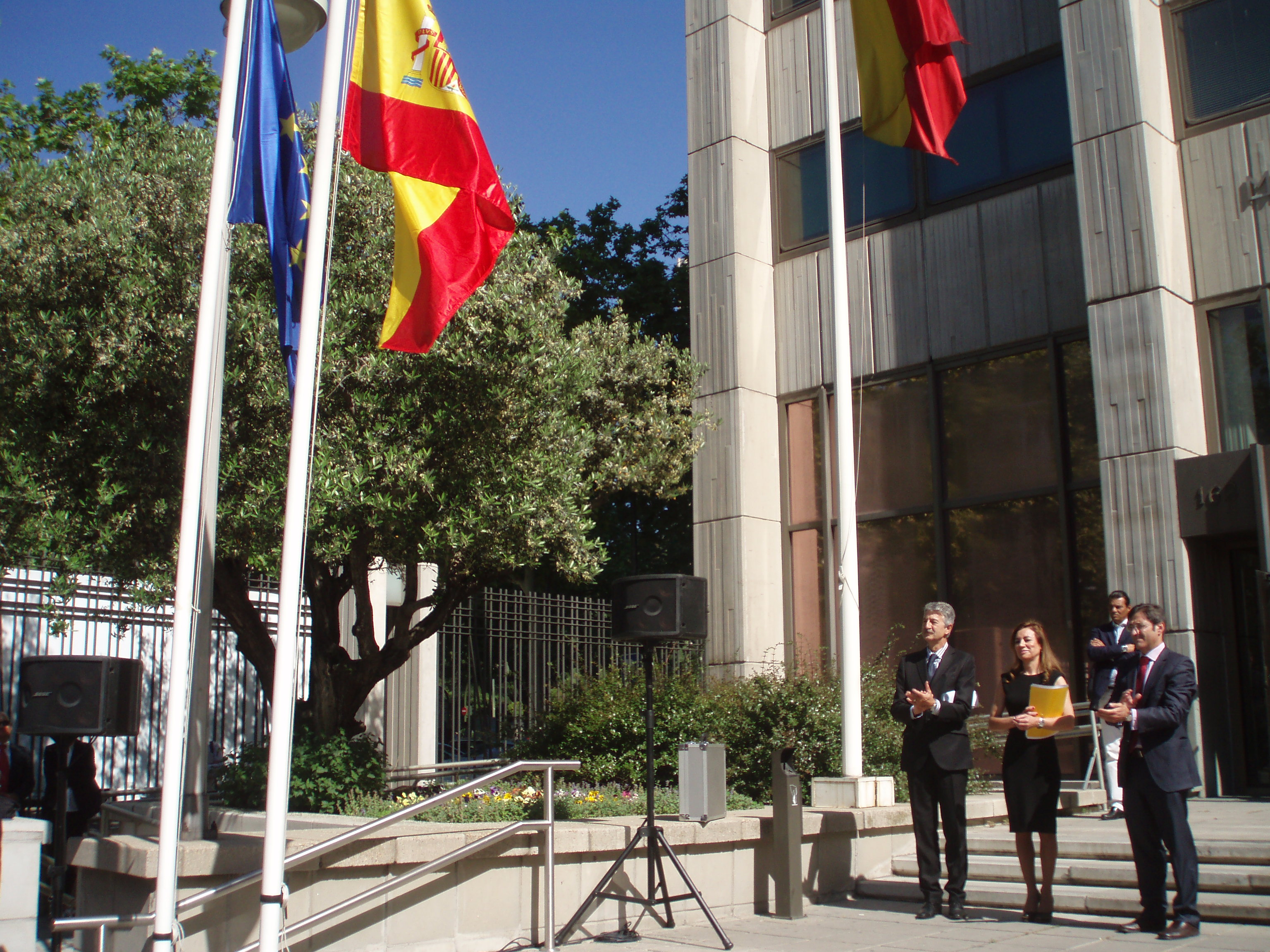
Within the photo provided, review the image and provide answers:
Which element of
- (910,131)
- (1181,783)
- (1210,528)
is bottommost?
(1181,783)

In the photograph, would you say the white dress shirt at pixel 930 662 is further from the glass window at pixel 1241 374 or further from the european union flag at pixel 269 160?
the glass window at pixel 1241 374

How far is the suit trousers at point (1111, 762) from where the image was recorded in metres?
10.9

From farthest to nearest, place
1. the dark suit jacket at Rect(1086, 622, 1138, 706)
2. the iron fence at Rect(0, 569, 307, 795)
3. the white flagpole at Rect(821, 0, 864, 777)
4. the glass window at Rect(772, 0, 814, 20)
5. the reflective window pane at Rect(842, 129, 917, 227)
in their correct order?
the glass window at Rect(772, 0, 814, 20)
the reflective window pane at Rect(842, 129, 917, 227)
the iron fence at Rect(0, 569, 307, 795)
the white flagpole at Rect(821, 0, 864, 777)
the dark suit jacket at Rect(1086, 622, 1138, 706)

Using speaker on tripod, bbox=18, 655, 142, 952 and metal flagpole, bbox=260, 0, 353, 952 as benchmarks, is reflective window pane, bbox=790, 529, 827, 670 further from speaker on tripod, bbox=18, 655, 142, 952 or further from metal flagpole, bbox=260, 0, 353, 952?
metal flagpole, bbox=260, 0, 353, 952

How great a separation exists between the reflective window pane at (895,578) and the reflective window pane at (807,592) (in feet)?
1.98

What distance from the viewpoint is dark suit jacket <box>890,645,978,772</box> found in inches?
305

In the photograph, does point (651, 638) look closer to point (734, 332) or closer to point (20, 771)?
point (20, 771)

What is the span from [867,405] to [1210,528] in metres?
5.33

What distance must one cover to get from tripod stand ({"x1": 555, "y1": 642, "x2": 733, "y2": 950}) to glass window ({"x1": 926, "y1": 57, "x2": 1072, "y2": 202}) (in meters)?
9.97

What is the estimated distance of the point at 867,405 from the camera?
642 inches

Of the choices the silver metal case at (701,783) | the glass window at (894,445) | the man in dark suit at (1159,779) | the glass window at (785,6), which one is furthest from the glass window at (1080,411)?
the silver metal case at (701,783)

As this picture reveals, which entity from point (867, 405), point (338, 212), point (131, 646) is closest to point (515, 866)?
point (338, 212)

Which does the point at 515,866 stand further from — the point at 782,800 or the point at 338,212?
the point at 338,212

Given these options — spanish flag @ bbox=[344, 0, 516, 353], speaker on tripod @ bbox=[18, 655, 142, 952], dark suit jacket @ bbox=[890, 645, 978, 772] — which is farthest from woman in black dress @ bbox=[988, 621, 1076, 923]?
speaker on tripod @ bbox=[18, 655, 142, 952]
